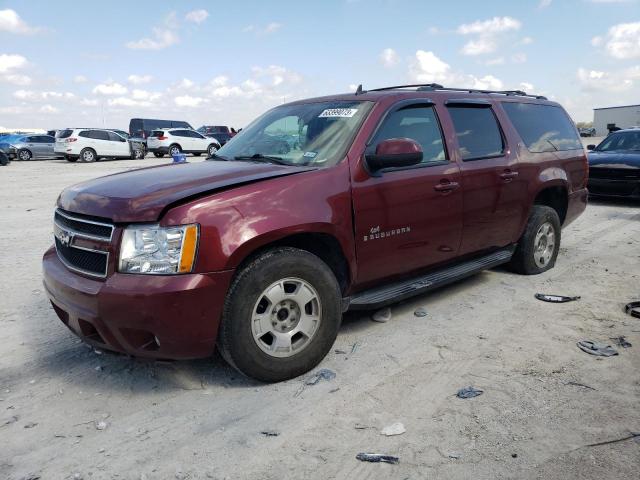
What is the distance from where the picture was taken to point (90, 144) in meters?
26.2

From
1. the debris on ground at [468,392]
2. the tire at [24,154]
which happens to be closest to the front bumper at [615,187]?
the debris on ground at [468,392]

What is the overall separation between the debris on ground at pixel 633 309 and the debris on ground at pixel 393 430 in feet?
8.75

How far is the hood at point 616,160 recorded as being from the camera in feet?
32.7

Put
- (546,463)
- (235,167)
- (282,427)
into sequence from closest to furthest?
(546,463)
(282,427)
(235,167)

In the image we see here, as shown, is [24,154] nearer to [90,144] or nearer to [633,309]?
[90,144]

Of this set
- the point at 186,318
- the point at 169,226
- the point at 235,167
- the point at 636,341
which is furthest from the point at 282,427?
the point at 636,341

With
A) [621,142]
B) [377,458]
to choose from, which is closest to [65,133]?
[621,142]

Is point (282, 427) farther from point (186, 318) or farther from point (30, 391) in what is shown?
point (30, 391)

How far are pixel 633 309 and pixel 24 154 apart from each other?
32.4m

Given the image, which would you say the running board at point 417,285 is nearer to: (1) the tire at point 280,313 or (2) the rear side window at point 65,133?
(1) the tire at point 280,313

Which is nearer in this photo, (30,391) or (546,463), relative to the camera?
(546,463)

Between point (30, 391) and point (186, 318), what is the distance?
4.15 ft

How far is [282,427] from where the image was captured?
9.21 feet

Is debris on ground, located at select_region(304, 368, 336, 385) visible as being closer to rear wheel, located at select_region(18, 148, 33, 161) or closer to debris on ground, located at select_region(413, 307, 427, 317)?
debris on ground, located at select_region(413, 307, 427, 317)
